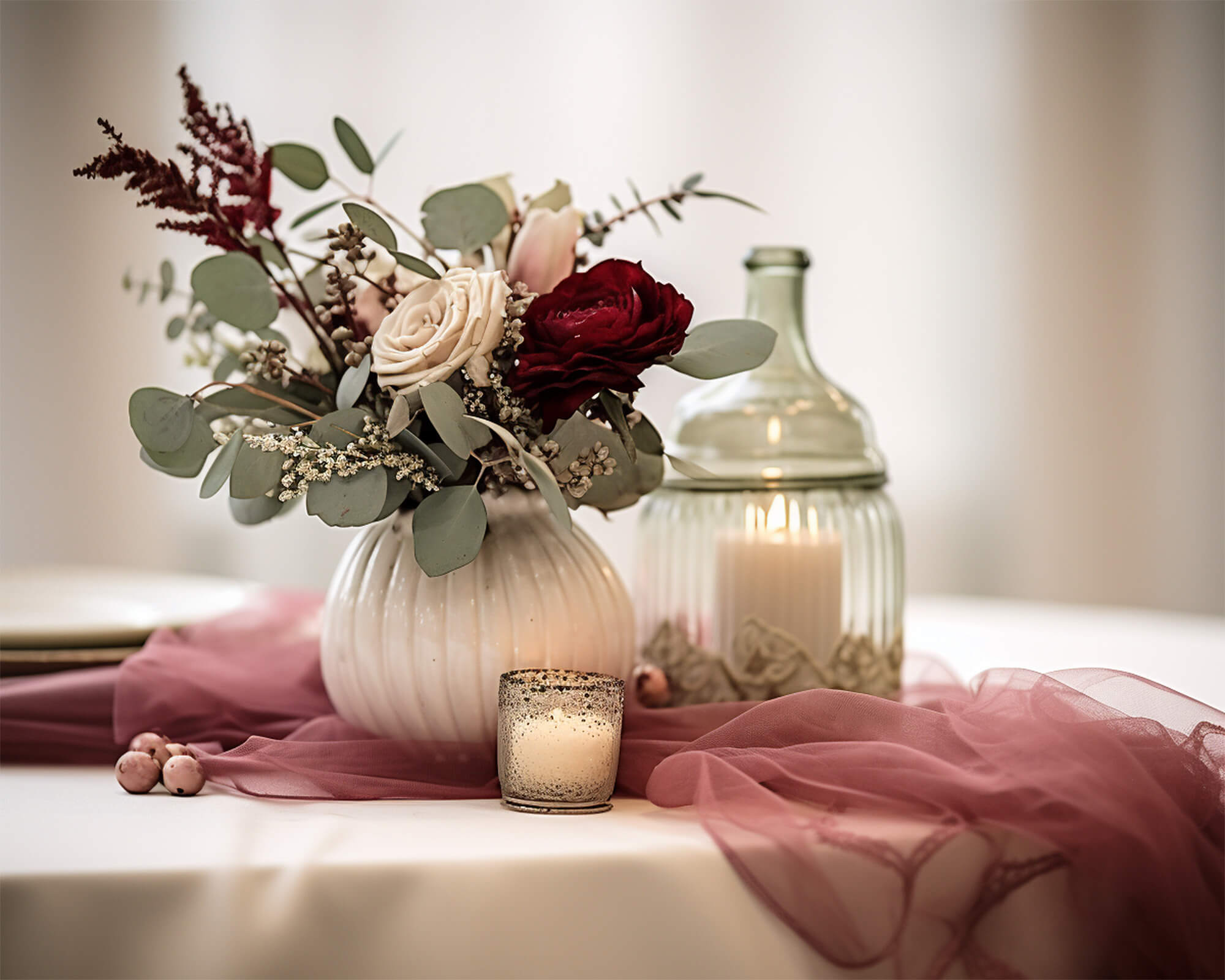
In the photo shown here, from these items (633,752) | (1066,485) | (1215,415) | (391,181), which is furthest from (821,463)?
(1215,415)

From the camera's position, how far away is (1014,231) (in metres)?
2.41

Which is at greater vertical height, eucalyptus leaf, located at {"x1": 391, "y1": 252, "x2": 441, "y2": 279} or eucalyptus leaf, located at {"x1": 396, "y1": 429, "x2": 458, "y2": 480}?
eucalyptus leaf, located at {"x1": 391, "y1": 252, "x2": 441, "y2": 279}

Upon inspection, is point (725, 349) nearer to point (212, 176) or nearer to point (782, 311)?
point (782, 311)

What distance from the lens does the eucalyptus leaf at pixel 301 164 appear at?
750 millimetres

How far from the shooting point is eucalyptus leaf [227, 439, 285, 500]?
65 centimetres

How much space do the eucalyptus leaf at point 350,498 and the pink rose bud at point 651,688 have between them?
0.30 meters

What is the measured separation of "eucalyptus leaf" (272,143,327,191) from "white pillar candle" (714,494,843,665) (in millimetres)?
423

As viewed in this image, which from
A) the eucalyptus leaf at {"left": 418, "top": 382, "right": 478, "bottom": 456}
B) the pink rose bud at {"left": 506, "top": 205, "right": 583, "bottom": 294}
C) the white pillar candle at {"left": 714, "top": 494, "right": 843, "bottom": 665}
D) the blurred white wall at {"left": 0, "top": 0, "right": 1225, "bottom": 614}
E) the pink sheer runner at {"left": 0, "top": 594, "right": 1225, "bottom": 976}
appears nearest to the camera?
the pink sheer runner at {"left": 0, "top": 594, "right": 1225, "bottom": 976}

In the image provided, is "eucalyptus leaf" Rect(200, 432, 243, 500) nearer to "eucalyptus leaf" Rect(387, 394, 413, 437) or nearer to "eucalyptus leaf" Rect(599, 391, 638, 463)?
"eucalyptus leaf" Rect(387, 394, 413, 437)

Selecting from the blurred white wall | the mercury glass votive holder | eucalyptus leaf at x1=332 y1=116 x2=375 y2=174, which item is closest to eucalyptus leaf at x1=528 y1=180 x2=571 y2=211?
eucalyptus leaf at x1=332 y1=116 x2=375 y2=174

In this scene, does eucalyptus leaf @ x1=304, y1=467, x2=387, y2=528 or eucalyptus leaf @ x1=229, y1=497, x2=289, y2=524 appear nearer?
eucalyptus leaf @ x1=304, y1=467, x2=387, y2=528

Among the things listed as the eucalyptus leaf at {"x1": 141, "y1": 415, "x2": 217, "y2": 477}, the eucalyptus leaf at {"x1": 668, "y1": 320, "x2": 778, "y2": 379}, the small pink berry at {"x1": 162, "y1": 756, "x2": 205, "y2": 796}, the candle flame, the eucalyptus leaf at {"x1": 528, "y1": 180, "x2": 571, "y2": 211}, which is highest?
the eucalyptus leaf at {"x1": 528, "y1": 180, "x2": 571, "y2": 211}

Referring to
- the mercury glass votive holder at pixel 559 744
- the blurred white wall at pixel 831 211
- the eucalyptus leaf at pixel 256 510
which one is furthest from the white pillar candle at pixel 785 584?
the blurred white wall at pixel 831 211

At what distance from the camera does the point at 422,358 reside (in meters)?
0.63
